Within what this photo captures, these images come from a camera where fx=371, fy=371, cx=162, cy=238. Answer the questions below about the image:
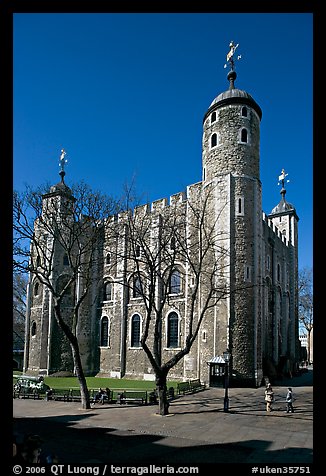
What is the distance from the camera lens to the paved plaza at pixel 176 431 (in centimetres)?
1095

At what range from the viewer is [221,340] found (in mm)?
26656

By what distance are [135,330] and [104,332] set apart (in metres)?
4.31

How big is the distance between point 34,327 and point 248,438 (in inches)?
1082

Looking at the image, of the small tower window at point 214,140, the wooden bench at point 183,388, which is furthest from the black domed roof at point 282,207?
the wooden bench at point 183,388

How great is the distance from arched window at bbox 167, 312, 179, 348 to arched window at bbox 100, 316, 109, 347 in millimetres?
7867

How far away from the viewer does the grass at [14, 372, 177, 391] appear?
27.0m

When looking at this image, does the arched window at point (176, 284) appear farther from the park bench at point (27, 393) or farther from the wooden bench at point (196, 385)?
the park bench at point (27, 393)

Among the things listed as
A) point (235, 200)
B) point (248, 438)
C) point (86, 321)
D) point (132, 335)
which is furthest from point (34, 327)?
point (248, 438)

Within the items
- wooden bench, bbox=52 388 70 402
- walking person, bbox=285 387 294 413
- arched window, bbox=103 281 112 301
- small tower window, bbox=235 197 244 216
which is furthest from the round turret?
wooden bench, bbox=52 388 70 402

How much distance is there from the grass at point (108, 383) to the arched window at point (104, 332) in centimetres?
443

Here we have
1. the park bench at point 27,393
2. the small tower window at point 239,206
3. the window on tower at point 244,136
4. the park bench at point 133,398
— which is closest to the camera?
the park bench at point 133,398

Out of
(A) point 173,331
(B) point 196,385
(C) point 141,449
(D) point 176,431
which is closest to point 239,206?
(A) point 173,331
